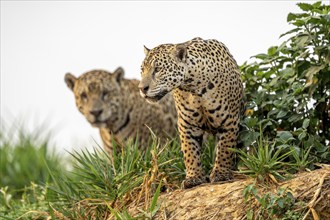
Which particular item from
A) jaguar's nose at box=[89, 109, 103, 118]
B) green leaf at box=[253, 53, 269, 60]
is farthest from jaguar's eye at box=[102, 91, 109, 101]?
green leaf at box=[253, 53, 269, 60]

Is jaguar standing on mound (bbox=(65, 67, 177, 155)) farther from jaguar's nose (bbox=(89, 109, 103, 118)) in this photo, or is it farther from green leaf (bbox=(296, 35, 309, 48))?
green leaf (bbox=(296, 35, 309, 48))

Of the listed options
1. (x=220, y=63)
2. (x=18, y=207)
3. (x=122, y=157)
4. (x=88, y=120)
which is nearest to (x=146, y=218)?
(x=122, y=157)

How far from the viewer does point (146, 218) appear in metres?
9.85

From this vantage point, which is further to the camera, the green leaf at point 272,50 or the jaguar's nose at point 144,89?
the green leaf at point 272,50

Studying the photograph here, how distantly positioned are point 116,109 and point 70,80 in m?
0.93

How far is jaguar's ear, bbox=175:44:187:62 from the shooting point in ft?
31.4

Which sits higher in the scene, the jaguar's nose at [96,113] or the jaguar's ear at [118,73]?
the jaguar's ear at [118,73]

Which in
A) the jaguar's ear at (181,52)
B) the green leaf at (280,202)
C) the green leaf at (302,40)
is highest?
the jaguar's ear at (181,52)

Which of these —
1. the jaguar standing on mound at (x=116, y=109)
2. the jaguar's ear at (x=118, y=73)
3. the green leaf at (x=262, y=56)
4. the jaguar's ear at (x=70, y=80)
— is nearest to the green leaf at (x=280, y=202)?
the green leaf at (x=262, y=56)

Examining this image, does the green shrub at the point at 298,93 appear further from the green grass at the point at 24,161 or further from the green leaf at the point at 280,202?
the green grass at the point at 24,161

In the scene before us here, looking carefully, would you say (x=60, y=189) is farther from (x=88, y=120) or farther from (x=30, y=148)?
(x=30, y=148)

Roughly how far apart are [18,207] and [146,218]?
3.60 metres

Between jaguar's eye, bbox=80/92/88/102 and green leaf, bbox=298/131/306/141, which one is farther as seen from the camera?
jaguar's eye, bbox=80/92/88/102

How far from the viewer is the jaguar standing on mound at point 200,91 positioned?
9539 mm
